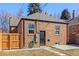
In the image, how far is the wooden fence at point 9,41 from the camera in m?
16.6

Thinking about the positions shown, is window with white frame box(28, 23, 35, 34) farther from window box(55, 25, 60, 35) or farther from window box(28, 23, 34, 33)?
window box(55, 25, 60, 35)

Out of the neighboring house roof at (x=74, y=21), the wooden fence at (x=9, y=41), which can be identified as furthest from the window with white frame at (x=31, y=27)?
the neighboring house roof at (x=74, y=21)

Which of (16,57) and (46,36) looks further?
(46,36)

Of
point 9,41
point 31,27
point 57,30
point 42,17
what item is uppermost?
point 42,17

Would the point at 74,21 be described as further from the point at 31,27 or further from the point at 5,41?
the point at 5,41

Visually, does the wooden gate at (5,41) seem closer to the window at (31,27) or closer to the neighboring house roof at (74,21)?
the window at (31,27)

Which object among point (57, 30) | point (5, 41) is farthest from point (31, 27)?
point (5, 41)

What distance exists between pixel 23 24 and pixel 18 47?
201 cm

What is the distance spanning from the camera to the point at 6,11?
15898mm

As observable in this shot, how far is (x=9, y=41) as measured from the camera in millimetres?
16891

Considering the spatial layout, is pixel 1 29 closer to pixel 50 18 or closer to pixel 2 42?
pixel 2 42

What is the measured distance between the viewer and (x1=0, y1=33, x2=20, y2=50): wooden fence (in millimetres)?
16562

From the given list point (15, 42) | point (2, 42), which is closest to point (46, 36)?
point (15, 42)

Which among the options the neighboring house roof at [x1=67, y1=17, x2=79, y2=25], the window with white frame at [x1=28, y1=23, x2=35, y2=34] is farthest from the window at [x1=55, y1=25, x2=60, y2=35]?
the neighboring house roof at [x1=67, y1=17, x2=79, y2=25]
